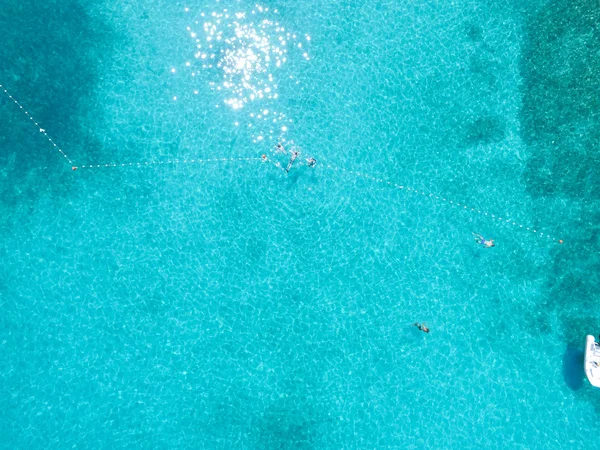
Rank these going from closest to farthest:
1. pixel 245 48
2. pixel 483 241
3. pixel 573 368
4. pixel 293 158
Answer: pixel 573 368 → pixel 483 241 → pixel 293 158 → pixel 245 48

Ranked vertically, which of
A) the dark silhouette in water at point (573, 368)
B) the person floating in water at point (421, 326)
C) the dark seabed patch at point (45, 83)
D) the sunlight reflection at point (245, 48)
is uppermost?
the sunlight reflection at point (245, 48)

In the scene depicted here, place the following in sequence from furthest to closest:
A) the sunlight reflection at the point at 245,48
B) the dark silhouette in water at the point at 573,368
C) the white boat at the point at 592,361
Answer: the sunlight reflection at the point at 245,48 → the dark silhouette in water at the point at 573,368 → the white boat at the point at 592,361

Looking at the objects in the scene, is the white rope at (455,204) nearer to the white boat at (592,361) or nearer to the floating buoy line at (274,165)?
the floating buoy line at (274,165)

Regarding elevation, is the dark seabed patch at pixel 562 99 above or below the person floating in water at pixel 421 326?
above

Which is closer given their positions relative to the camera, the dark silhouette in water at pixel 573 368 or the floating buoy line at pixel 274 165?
the dark silhouette in water at pixel 573 368

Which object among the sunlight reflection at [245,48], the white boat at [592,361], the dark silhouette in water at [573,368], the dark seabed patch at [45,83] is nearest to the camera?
the white boat at [592,361]

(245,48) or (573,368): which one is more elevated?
(245,48)

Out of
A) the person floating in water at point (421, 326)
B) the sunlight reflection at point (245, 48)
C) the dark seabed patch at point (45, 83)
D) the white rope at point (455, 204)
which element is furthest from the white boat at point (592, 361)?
the dark seabed patch at point (45, 83)

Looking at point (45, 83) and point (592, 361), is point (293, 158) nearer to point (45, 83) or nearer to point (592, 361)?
point (45, 83)

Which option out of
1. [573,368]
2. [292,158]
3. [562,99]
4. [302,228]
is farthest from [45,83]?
[573,368]
